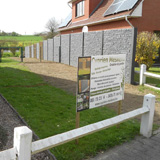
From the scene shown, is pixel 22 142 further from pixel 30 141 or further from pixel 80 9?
pixel 80 9

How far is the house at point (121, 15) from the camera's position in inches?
579

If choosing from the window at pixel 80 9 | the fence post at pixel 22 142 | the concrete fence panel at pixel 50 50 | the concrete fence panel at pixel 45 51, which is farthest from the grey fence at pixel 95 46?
the fence post at pixel 22 142

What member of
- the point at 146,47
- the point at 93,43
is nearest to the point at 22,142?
the point at 93,43

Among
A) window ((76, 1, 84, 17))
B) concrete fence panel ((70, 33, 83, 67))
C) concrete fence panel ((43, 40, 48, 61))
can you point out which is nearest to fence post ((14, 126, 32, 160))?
concrete fence panel ((70, 33, 83, 67))

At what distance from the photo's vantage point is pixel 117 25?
16.3 m

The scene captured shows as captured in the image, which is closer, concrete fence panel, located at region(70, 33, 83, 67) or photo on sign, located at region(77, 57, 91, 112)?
photo on sign, located at region(77, 57, 91, 112)

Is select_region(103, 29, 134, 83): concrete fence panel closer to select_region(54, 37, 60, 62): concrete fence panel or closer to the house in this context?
Result: the house

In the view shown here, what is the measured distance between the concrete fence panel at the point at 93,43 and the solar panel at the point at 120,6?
3815 millimetres

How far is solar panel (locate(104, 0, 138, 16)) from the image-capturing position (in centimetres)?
1466

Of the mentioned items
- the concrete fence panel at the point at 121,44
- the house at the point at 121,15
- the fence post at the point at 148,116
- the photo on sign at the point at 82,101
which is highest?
the house at the point at 121,15

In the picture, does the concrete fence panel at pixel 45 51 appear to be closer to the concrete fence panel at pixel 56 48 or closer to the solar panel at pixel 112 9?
the concrete fence panel at pixel 56 48

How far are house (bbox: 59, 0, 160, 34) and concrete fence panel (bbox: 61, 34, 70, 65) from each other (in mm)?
3104

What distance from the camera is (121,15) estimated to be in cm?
1503

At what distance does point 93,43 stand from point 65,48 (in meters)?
5.35
